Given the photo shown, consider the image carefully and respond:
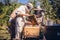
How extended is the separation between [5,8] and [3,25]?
214 millimetres

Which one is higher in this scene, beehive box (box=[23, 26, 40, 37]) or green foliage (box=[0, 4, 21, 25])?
green foliage (box=[0, 4, 21, 25])

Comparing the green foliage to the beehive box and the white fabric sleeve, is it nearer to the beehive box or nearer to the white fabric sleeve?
the white fabric sleeve

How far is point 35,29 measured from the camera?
12.6 feet

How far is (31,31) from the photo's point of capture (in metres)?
3.84

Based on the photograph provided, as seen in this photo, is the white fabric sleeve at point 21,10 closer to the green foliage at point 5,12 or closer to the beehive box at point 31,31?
the green foliage at point 5,12

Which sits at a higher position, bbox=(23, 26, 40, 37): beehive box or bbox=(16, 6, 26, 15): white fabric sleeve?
bbox=(16, 6, 26, 15): white fabric sleeve

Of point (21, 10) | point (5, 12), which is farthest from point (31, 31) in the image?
point (5, 12)

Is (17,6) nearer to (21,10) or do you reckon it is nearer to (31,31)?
(21,10)

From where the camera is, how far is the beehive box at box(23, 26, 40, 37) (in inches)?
151

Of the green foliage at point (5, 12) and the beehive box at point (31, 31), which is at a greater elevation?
the green foliage at point (5, 12)

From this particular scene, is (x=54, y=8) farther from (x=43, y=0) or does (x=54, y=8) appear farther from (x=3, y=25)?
(x=3, y=25)

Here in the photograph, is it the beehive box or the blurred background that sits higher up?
the blurred background

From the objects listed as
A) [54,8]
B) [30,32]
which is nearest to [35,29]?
[30,32]

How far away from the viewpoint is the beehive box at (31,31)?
384 centimetres
